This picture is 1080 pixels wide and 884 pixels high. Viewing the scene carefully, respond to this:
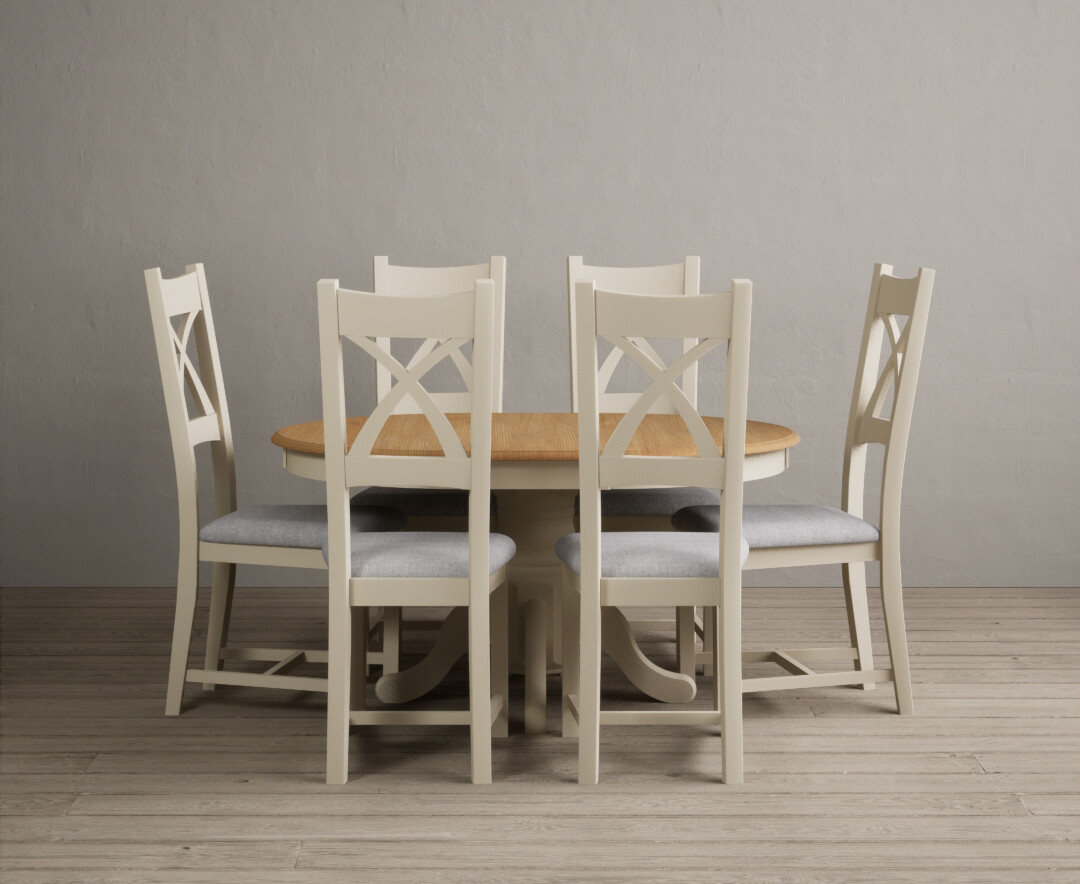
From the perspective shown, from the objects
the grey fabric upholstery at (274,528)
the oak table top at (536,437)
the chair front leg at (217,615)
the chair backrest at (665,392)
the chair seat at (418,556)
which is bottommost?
the chair front leg at (217,615)

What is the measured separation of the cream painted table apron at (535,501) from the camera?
251 cm

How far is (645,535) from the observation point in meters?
2.55

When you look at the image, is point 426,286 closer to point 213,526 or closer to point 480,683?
point 213,526

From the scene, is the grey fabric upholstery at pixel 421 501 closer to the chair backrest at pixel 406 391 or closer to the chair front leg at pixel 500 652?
the chair front leg at pixel 500 652

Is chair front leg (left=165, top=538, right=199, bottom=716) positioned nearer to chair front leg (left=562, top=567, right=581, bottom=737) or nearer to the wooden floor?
the wooden floor

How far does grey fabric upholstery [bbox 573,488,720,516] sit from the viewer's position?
10.4 feet

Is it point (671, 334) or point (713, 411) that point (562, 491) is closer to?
point (671, 334)

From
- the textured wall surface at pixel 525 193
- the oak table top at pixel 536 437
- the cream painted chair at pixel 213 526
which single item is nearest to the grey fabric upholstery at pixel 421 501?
the cream painted chair at pixel 213 526

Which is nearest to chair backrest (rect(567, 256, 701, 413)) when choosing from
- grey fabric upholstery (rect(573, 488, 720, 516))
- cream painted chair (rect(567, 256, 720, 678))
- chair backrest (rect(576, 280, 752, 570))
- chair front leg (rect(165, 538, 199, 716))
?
cream painted chair (rect(567, 256, 720, 678))

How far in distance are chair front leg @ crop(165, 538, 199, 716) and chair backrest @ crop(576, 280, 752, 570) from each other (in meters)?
1.10

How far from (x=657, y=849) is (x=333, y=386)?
3.61ft

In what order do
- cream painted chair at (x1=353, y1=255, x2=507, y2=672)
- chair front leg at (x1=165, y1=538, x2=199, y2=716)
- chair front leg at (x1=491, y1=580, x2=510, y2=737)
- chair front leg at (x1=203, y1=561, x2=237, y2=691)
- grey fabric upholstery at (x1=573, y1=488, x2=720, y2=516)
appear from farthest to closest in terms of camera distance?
grey fabric upholstery at (x1=573, y1=488, x2=720, y2=516)
cream painted chair at (x1=353, y1=255, x2=507, y2=672)
chair front leg at (x1=203, y1=561, x2=237, y2=691)
chair front leg at (x1=165, y1=538, x2=199, y2=716)
chair front leg at (x1=491, y1=580, x2=510, y2=737)

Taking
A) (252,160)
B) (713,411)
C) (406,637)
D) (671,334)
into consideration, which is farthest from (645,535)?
(252,160)

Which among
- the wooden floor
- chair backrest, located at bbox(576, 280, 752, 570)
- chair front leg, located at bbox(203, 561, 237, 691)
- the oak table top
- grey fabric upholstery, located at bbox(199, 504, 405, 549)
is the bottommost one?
the wooden floor
